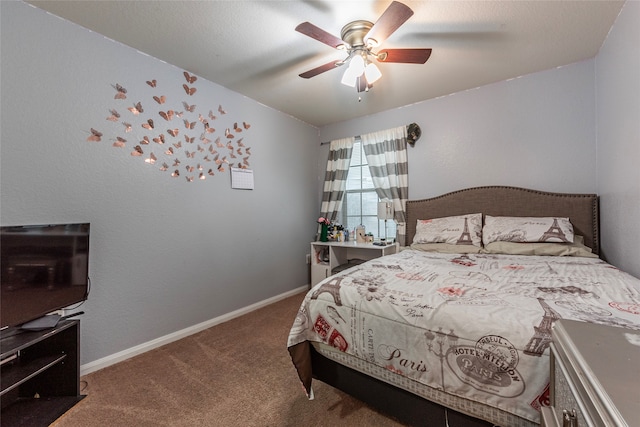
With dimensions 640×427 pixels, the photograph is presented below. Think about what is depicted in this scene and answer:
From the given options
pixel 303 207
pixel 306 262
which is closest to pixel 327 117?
pixel 303 207

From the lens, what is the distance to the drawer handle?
23.0 inches

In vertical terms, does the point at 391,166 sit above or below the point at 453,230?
above

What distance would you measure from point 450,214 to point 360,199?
124 cm

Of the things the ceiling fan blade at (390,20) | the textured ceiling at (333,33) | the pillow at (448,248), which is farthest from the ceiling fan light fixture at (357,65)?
the pillow at (448,248)

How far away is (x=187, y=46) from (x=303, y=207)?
7.38ft

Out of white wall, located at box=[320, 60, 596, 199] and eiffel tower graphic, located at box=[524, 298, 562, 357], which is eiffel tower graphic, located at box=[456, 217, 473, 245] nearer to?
white wall, located at box=[320, 60, 596, 199]

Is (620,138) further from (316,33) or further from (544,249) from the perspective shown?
(316,33)

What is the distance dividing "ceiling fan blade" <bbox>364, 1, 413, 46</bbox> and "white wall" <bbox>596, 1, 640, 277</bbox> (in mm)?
1411

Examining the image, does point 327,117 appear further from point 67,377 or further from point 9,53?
point 67,377

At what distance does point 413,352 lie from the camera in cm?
109

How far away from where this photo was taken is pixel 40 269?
1.46 metres

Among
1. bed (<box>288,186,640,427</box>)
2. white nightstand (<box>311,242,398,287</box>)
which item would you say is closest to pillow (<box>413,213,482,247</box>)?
bed (<box>288,186,640,427</box>)

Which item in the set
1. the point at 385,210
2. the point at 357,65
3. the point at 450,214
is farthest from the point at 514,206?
the point at 357,65

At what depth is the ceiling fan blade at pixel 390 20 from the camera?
1.38 m
